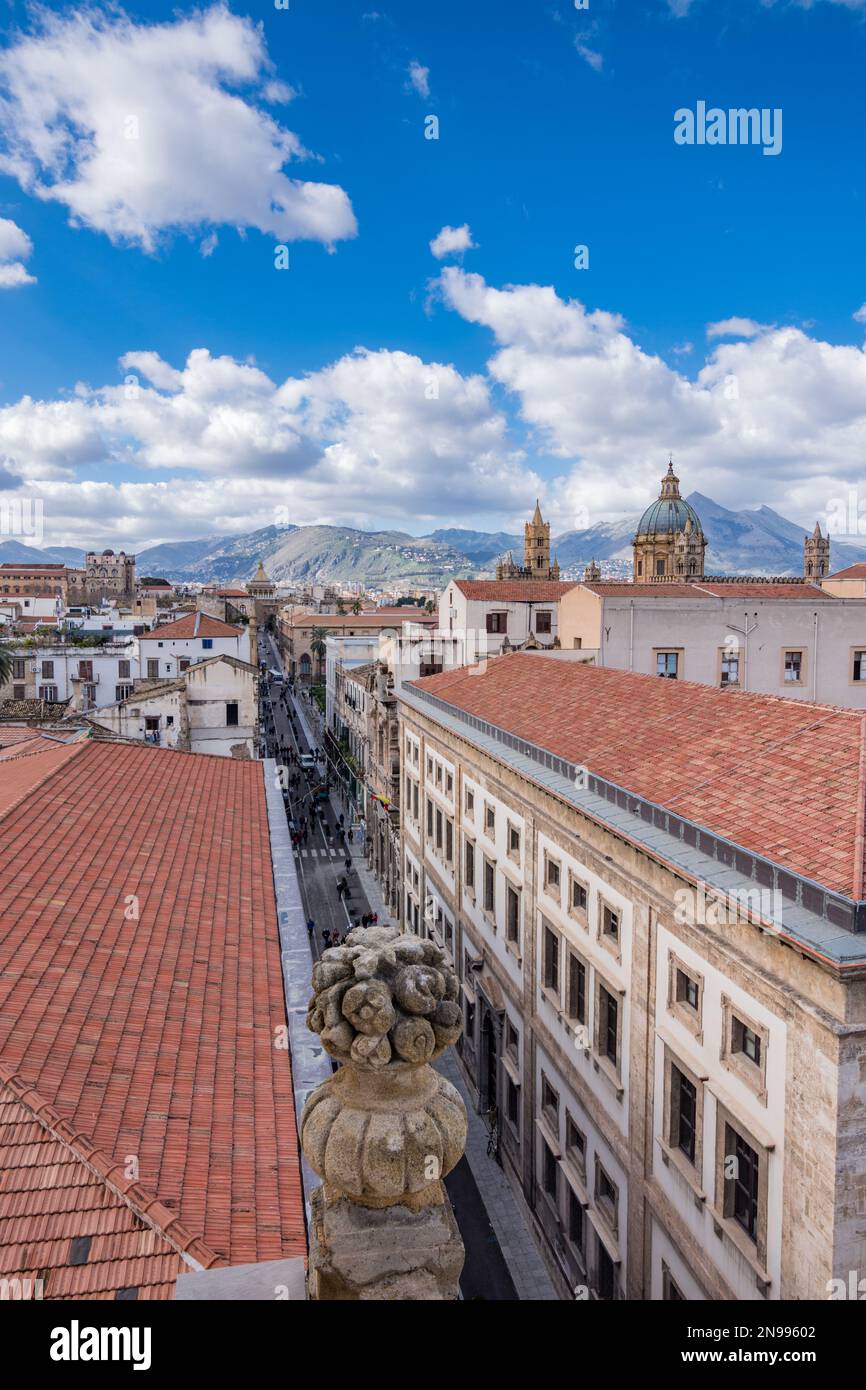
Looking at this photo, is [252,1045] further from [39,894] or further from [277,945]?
[39,894]

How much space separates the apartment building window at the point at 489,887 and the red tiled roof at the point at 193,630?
4290 centimetres

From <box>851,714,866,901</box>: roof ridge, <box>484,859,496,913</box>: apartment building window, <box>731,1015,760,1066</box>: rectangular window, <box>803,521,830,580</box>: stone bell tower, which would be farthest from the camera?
<box>803,521,830,580</box>: stone bell tower

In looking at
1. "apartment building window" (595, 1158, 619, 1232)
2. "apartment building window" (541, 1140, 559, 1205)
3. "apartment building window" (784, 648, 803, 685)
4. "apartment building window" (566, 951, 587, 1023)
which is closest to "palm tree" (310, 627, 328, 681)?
"apartment building window" (784, 648, 803, 685)

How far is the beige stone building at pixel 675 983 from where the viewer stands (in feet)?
37.3

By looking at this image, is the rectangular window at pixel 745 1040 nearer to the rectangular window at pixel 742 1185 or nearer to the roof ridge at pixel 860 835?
the rectangular window at pixel 742 1185

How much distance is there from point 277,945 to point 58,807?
26.6 feet

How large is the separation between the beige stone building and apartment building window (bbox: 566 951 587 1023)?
5 centimetres

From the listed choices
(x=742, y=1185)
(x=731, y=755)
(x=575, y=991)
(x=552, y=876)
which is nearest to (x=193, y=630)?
(x=552, y=876)

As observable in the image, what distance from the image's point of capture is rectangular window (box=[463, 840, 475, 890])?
30266mm

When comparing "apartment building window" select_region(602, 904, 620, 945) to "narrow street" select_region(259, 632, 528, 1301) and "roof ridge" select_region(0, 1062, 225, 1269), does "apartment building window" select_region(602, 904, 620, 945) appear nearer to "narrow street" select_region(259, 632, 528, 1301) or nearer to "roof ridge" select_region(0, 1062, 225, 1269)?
"narrow street" select_region(259, 632, 528, 1301)

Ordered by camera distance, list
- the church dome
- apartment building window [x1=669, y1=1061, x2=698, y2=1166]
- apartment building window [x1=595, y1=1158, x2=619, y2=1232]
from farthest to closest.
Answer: the church dome < apartment building window [x1=595, y1=1158, x2=619, y2=1232] < apartment building window [x1=669, y1=1061, x2=698, y2=1166]

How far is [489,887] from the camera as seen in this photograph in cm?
2812
